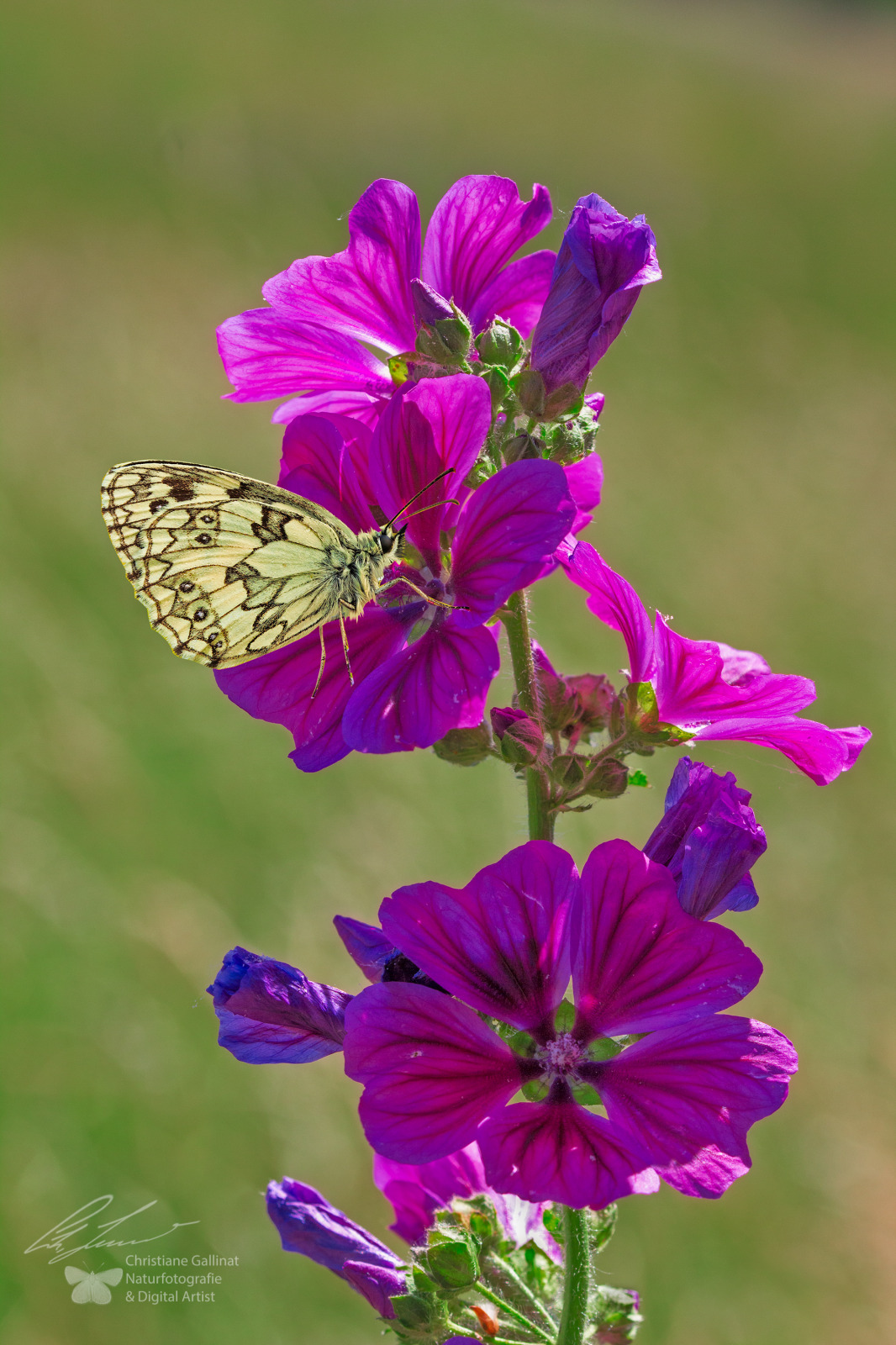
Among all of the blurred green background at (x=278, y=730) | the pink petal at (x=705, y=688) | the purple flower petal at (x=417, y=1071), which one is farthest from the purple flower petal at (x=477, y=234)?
the purple flower petal at (x=417, y=1071)

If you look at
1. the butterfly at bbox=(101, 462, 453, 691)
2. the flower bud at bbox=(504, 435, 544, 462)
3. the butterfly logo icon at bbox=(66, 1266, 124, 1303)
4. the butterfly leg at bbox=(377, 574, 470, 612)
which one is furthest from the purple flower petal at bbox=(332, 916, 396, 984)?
the butterfly logo icon at bbox=(66, 1266, 124, 1303)

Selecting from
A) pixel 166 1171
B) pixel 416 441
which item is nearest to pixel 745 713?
pixel 416 441

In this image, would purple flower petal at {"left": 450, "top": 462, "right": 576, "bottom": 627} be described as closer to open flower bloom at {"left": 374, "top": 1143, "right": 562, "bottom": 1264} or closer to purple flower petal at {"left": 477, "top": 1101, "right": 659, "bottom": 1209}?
purple flower petal at {"left": 477, "top": 1101, "right": 659, "bottom": 1209}

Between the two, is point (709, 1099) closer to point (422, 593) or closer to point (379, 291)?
point (422, 593)

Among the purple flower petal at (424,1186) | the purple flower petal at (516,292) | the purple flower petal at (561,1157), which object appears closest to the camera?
the purple flower petal at (561,1157)

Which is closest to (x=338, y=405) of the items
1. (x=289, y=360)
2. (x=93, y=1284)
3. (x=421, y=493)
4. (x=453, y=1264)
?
(x=289, y=360)

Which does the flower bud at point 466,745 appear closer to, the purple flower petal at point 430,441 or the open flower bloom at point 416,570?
the open flower bloom at point 416,570

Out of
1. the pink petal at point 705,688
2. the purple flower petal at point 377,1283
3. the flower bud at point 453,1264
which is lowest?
the purple flower petal at point 377,1283
